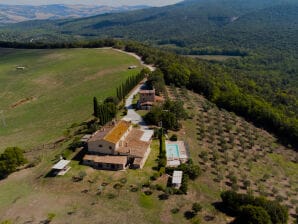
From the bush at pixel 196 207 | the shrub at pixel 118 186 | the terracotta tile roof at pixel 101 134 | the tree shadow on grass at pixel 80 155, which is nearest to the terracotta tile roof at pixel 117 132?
the terracotta tile roof at pixel 101 134

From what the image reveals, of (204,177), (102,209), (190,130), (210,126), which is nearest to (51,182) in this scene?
(102,209)

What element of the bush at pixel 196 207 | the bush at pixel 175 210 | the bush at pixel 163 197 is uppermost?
the bush at pixel 196 207

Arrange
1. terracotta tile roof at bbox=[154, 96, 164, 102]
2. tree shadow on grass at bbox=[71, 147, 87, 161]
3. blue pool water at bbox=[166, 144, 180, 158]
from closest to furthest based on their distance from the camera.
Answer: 1. tree shadow on grass at bbox=[71, 147, 87, 161]
2. blue pool water at bbox=[166, 144, 180, 158]
3. terracotta tile roof at bbox=[154, 96, 164, 102]

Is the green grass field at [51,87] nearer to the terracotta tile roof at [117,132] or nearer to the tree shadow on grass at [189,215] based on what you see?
the terracotta tile roof at [117,132]

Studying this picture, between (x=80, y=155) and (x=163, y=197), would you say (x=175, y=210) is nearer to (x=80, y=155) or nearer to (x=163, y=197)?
(x=163, y=197)

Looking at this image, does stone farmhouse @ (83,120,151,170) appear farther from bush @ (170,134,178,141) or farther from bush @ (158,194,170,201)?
bush @ (158,194,170,201)

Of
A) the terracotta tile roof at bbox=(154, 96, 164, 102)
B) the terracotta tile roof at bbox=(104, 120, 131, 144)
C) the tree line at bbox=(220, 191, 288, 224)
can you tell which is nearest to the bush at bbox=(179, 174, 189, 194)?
→ the tree line at bbox=(220, 191, 288, 224)

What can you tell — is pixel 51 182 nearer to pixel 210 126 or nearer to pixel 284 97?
pixel 210 126
